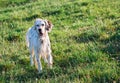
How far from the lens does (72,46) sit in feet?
40.2

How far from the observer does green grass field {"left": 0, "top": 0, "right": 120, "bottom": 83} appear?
947cm

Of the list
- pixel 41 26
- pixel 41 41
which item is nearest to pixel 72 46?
pixel 41 41

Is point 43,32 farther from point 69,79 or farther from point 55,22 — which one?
point 55,22

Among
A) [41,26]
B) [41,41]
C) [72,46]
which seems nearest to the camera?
[41,26]

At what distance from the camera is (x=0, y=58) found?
1220cm

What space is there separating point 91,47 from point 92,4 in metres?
8.93

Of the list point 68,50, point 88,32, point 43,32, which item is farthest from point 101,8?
point 43,32

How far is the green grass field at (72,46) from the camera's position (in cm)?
947

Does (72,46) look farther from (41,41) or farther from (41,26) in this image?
(41,26)

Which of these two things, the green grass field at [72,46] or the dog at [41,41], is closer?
the green grass field at [72,46]

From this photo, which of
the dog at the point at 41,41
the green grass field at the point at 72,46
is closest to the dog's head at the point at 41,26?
the dog at the point at 41,41

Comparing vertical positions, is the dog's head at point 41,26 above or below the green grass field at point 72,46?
above

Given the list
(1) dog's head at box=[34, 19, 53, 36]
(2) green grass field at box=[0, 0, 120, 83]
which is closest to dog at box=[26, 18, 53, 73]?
(1) dog's head at box=[34, 19, 53, 36]

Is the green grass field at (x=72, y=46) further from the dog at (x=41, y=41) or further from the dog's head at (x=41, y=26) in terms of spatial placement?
the dog's head at (x=41, y=26)
